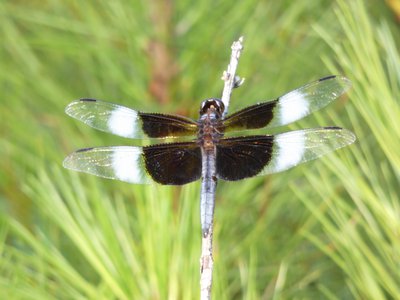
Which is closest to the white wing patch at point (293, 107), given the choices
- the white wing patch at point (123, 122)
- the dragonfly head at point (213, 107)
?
the dragonfly head at point (213, 107)

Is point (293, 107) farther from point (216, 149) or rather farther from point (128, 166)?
point (128, 166)

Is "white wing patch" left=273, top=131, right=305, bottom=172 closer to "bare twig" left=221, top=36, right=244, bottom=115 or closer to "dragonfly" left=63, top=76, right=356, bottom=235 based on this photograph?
"dragonfly" left=63, top=76, right=356, bottom=235

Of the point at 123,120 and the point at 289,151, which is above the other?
the point at 123,120

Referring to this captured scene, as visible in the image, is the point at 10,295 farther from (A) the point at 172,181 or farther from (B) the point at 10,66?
(B) the point at 10,66

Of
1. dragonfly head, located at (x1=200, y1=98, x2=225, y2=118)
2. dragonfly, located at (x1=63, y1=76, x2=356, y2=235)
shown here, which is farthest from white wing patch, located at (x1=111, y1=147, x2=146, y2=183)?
dragonfly head, located at (x1=200, y1=98, x2=225, y2=118)

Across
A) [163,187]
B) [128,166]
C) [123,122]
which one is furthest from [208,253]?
[123,122]

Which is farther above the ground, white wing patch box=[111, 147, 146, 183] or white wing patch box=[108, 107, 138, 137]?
white wing patch box=[108, 107, 138, 137]
